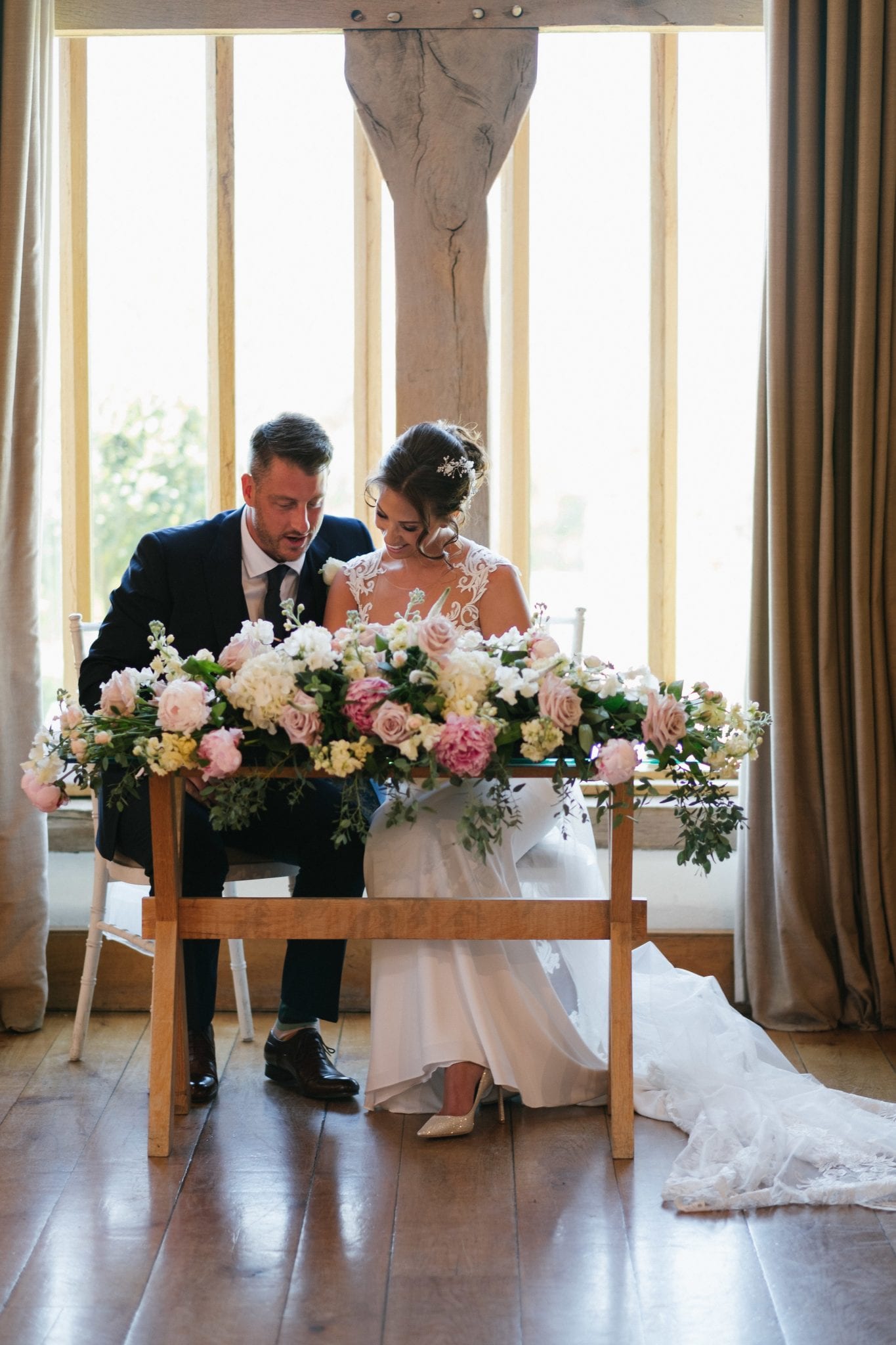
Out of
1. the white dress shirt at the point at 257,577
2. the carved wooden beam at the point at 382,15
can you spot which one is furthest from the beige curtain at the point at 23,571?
the white dress shirt at the point at 257,577

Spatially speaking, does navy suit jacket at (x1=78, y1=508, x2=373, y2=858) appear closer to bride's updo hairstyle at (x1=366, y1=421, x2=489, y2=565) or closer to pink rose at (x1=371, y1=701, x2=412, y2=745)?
bride's updo hairstyle at (x1=366, y1=421, x2=489, y2=565)

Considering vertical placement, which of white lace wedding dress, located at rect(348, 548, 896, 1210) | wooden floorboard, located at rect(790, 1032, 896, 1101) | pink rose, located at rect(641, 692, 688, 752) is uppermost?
pink rose, located at rect(641, 692, 688, 752)

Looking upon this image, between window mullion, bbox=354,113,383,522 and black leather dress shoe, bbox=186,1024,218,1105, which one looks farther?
window mullion, bbox=354,113,383,522

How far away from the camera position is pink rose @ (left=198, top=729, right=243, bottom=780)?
253 cm

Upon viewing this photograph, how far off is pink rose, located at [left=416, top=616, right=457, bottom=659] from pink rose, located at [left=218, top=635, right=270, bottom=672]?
0.99 feet

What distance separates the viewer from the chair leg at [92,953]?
3.29m

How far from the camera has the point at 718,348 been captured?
4004mm

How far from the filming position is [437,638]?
8.47 ft

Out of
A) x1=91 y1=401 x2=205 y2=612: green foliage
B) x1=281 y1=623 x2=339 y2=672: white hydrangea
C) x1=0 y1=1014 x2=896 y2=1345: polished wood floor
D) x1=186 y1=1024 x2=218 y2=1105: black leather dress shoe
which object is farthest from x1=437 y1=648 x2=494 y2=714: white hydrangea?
x1=91 y1=401 x2=205 y2=612: green foliage

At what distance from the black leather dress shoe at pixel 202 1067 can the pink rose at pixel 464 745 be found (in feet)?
2.99

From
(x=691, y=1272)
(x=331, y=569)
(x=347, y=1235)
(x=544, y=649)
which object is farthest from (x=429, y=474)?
(x=691, y=1272)

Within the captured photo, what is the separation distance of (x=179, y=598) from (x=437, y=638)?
3.05ft

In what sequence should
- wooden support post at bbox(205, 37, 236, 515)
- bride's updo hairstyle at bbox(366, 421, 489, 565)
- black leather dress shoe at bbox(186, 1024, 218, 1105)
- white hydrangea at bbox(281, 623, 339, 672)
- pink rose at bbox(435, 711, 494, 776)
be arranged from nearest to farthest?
1. pink rose at bbox(435, 711, 494, 776)
2. white hydrangea at bbox(281, 623, 339, 672)
3. black leather dress shoe at bbox(186, 1024, 218, 1105)
4. bride's updo hairstyle at bbox(366, 421, 489, 565)
5. wooden support post at bbox(205, 37, 236, 515)

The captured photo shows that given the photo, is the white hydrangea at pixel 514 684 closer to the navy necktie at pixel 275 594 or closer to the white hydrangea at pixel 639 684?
the white hydrangea at pixel 639 684
